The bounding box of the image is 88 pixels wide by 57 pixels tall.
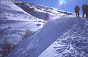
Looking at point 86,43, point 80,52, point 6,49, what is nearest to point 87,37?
point 86,43

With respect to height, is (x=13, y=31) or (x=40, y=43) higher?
(x=13, y=31)

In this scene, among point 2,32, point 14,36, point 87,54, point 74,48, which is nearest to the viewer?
point 87,54

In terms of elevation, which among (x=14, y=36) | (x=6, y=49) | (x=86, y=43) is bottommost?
(x=6, y=49)

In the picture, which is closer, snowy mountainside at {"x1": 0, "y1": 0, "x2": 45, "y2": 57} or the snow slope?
the snow slope

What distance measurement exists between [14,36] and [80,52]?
13818mm

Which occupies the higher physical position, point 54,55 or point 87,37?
point 87,37

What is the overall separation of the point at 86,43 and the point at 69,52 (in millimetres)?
1442

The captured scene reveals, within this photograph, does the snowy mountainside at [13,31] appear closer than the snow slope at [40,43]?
No

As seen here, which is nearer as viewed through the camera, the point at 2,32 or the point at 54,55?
the point at 54,55

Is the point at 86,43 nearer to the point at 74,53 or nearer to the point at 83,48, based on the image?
the point at 83,48

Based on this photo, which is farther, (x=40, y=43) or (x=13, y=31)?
(x=13, y=31)

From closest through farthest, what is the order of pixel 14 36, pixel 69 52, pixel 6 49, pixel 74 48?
pixel 69 52 < pixel 74 48 < pixel 6 49 < pixel 14 36

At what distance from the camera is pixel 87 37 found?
597cm

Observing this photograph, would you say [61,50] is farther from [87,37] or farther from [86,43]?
[87,37]
